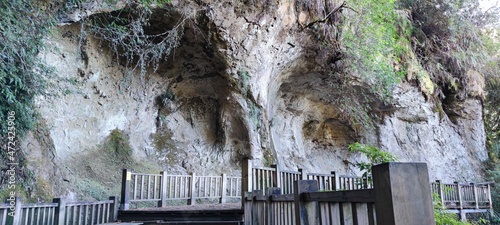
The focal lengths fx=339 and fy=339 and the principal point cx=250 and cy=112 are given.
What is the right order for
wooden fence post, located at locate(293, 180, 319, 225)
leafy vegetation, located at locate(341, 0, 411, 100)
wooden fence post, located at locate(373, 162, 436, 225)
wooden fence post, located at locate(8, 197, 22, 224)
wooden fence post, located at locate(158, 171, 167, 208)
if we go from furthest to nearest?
leafy vegetation, located at locate(341, 0, 411, 100), wooden fence post, located at locate(158, 171, 167, 208), wooden fence post, located at locate(8, 197, 22, 224), wooden fence post, located at locate(293, 180, 319, 225), wooden fence post, located at locate(373, 162, 436, 225)

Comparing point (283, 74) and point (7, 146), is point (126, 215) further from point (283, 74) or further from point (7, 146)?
point (283, 74)

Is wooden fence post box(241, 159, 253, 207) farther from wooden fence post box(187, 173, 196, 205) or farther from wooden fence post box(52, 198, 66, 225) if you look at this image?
wooden fence post box(187, 173, 196, 205)

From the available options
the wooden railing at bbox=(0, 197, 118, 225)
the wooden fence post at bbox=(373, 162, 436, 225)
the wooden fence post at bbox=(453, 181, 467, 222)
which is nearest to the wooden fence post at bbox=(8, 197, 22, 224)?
the wooden railing at bbox=(0, 197, 118, 225)

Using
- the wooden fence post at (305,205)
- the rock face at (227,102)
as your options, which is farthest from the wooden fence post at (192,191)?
the wooden fence post at (305,205)

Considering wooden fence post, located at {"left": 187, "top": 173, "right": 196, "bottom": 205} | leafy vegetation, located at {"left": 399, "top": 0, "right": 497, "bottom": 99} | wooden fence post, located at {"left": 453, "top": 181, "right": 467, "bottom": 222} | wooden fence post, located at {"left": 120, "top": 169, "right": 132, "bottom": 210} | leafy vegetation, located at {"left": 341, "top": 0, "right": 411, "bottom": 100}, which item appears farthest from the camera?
leafy vegetation, located at {"left": 399, "top": 0, "right": 497, "bottom": 99}

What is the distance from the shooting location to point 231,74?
34.5ft

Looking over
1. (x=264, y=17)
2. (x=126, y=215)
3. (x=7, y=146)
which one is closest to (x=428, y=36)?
(x=264, y=17)

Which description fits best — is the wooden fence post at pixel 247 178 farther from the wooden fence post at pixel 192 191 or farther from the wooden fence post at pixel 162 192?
the wooden fence post at pixel 192 191

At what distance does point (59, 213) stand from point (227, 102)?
665 centimetres

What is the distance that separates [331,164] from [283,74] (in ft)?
19.6

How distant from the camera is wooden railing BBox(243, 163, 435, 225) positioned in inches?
59.6

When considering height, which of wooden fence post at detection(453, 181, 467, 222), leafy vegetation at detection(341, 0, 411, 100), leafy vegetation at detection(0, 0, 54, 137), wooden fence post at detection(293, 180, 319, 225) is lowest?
wooden fence post at detection(453, 181, 467, 222)

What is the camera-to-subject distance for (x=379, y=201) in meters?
1.62

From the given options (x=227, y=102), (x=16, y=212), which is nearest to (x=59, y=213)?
(x=16, y=212)
